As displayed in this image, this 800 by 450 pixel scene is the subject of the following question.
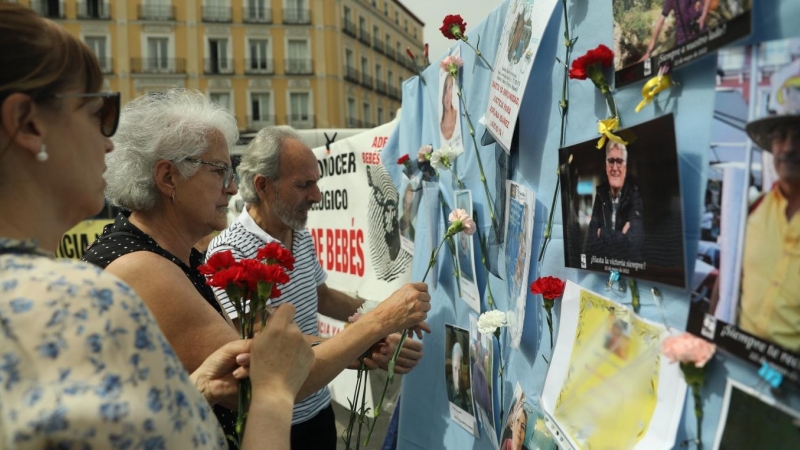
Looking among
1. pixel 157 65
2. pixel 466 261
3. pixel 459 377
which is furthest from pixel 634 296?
pixel 157 65

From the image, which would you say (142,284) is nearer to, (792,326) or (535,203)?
(535,203)

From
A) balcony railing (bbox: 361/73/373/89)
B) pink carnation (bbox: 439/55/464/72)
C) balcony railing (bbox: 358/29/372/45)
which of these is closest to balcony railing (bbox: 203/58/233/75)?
balcony railing (bbox: 361/73/373/89)

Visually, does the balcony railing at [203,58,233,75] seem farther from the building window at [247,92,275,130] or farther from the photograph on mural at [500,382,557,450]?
the photograph on mural at [500,382,557,450]

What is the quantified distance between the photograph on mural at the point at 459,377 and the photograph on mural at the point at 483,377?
0.14ft

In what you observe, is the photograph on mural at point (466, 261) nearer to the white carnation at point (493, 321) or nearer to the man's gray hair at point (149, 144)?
the white carnation at point (493, 321)

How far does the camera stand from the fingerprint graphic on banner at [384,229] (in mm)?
3734

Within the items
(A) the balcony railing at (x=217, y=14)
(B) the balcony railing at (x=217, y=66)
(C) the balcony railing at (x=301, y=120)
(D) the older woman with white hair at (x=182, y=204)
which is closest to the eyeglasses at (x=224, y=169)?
(D) the older woman with white hair at (x=182, y=204)

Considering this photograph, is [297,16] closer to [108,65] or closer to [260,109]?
[260,109]

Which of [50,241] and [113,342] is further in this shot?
[50,241]

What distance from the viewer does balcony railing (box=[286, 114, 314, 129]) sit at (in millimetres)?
38816

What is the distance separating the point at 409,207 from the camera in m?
2.95

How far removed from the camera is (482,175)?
1855 millimetres

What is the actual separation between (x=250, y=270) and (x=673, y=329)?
738mm

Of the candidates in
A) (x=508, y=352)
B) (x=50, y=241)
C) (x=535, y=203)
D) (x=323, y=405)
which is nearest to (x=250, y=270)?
(x=50, y=241)
